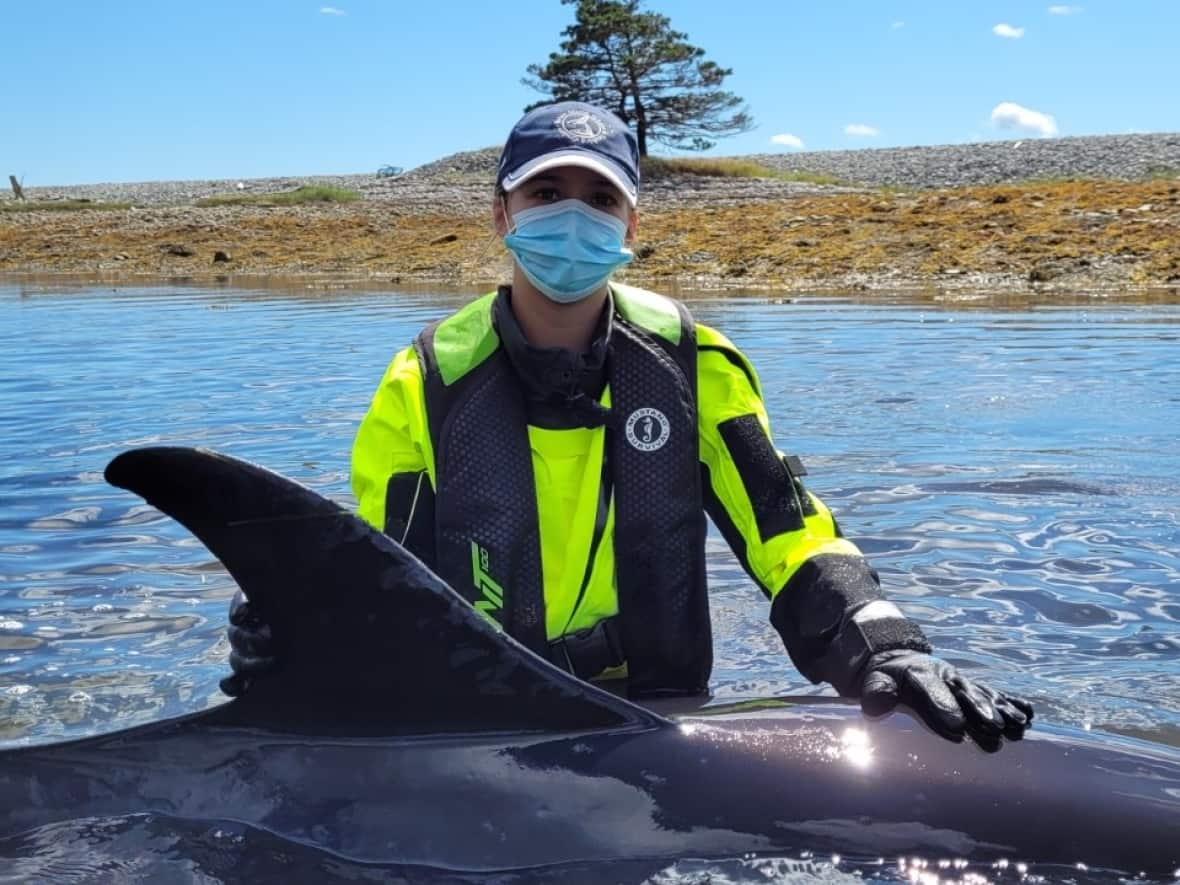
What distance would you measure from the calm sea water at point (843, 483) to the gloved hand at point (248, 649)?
2230 millimetres

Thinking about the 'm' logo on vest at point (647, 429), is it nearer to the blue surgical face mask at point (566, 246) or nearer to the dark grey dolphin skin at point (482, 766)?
the blue surgical face mask at point (566, 246)

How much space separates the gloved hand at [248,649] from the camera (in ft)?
9.90

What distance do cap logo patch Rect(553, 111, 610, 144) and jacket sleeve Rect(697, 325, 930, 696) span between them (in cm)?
67

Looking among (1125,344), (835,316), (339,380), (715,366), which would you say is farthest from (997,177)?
(715,366)

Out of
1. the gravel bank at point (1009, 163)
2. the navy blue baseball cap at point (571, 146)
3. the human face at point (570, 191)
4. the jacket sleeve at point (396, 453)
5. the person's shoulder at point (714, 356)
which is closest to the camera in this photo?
the navy blue baseball cap at point (571, 146)

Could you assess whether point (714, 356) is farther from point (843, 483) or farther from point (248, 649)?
point (843, 483)

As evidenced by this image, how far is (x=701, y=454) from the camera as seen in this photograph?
4156mm

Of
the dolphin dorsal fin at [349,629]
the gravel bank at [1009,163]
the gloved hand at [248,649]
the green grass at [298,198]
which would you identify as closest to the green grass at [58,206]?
the green grass at [298,198]

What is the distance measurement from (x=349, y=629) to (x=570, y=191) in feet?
Result: 4.97

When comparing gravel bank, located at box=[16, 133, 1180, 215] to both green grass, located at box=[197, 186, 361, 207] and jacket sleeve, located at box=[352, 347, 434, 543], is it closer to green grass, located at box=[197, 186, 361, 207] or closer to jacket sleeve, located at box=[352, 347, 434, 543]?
green grass, located at box=[197, 186, 361, 207]

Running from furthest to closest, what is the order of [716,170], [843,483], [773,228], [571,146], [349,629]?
1. [716,170]
2. [773,228]
3. [843,483]
4. [571,146]
5. [349,629]

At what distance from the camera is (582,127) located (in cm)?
381

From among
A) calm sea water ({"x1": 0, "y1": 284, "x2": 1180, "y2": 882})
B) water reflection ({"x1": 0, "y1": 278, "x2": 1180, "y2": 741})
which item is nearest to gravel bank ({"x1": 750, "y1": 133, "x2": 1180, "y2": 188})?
water reflection ({"x1": 0, "y1": 278, "x2": 1180, "y2": 741})

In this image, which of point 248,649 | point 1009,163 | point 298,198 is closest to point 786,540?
point 248,649
